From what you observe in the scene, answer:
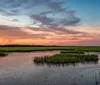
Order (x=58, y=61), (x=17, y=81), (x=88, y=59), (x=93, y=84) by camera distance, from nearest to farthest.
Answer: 1. (x=93, y=84)
2. (x=17, y=81)
3. (x=58, y=61)
4. (x=88, y=59)

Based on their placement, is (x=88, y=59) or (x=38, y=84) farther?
(x=88, y=59)

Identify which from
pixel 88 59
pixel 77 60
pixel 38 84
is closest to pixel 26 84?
pixel 38 84

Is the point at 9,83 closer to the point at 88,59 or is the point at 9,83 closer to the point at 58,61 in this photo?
the point at 58,61

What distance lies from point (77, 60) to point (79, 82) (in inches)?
901

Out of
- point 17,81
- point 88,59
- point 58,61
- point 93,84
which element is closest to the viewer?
point 93,84

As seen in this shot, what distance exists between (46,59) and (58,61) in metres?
3.20

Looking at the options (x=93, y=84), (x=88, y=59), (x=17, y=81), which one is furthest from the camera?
(x=88, y=59)

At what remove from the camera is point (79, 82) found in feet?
77.8

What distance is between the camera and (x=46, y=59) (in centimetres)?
4559

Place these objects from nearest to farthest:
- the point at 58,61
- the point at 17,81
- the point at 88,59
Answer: the point at 17,81, the point at 58,61, the point at 88,59

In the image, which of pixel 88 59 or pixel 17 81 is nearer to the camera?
pixel 17 81

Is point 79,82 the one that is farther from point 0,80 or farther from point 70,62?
point 70,62

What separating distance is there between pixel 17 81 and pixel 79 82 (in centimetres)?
712

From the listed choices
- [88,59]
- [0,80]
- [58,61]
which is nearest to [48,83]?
[0,80]
